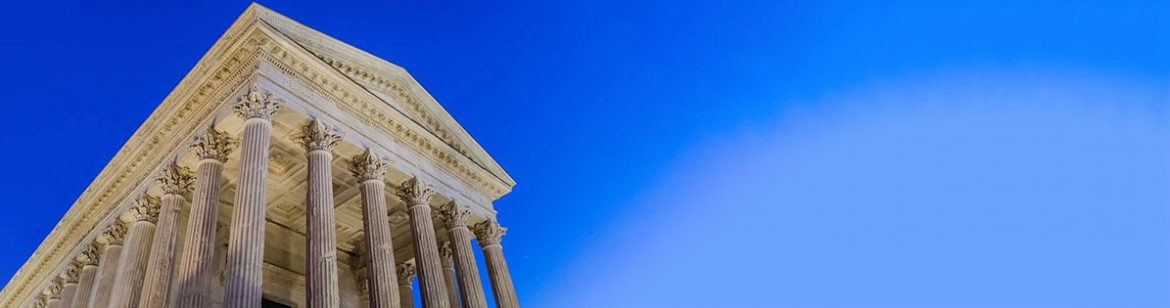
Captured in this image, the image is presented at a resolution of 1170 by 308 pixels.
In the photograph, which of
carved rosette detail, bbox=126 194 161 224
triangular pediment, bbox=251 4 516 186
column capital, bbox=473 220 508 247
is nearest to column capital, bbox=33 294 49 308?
carved rosette detail, bbox=126 194 161 224

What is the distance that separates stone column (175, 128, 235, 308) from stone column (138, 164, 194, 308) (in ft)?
1.20

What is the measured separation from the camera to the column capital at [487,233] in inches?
819

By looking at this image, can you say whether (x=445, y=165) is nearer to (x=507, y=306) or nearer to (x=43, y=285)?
(x=507, y=306)

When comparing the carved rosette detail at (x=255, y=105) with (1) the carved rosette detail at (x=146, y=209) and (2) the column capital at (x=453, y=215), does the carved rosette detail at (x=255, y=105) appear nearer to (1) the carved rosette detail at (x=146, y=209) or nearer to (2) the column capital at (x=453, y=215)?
(1) the carved rosette detail at (x=146, y=209)

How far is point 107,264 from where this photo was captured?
1725 cm

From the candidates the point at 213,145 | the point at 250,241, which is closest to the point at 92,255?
the point at 213,145

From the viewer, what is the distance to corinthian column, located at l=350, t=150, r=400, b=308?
1402 centimetres

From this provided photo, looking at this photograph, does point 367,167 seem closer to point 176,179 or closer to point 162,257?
point 176,179

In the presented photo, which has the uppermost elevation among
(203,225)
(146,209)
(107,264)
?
(146,209)

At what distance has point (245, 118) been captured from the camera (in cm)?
1423

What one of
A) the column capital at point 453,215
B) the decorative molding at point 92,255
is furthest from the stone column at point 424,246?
the decorative molding at point 92,255

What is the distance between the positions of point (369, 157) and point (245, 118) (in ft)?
10.8

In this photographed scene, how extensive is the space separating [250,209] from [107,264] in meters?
7.91

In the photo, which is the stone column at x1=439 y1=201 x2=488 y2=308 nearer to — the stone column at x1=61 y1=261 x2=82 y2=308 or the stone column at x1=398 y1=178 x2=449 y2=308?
the stone column at x1=398 y1=178 x2=449 y2=308
